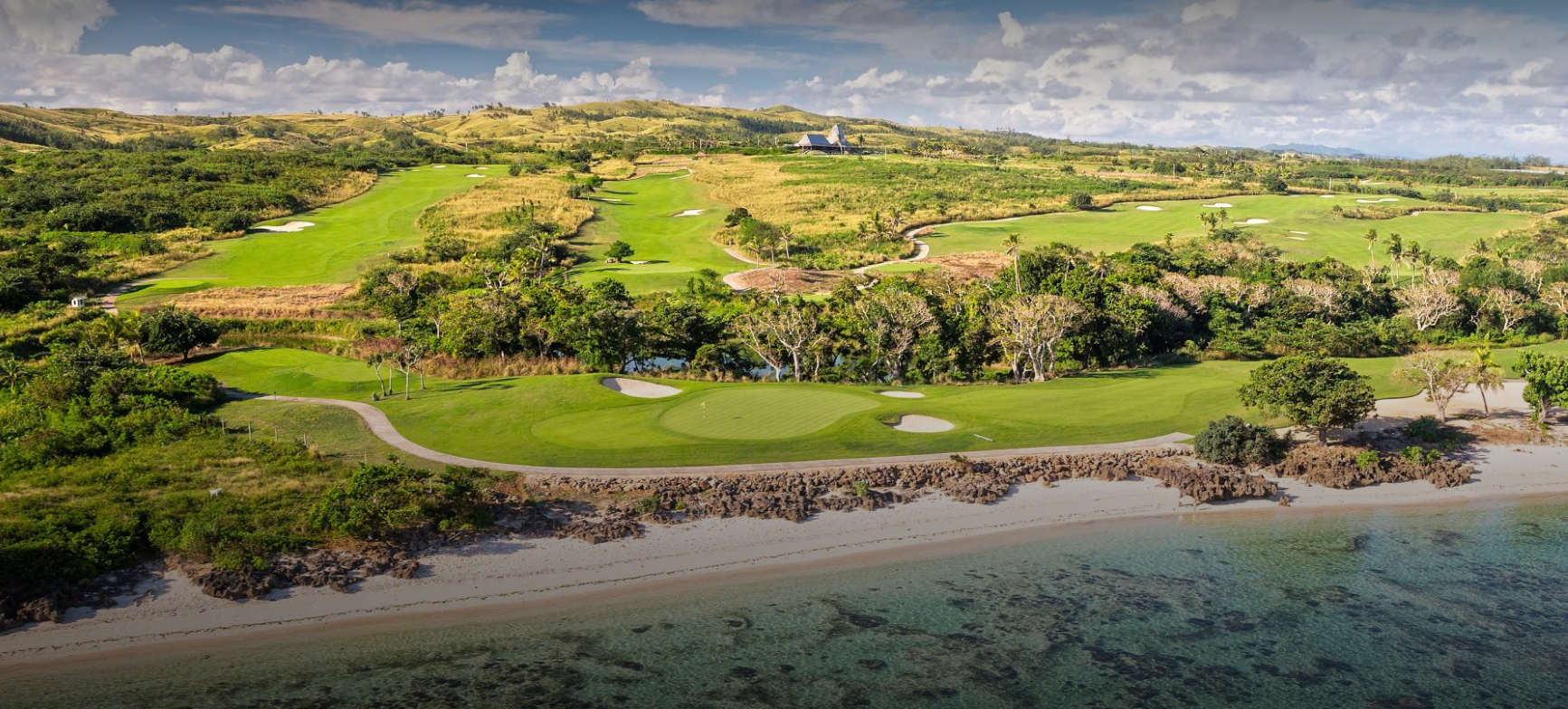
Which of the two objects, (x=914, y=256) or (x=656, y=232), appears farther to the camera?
(x=656, y=232)

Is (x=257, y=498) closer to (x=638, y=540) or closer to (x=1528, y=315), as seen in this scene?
(x=638, y=540)

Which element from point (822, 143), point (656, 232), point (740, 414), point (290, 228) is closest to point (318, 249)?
point (290, 228)

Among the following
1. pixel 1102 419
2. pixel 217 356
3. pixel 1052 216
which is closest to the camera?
pixel 1102 419

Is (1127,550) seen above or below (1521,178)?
below

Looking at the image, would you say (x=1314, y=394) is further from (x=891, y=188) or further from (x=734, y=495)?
(x=891, y=188)

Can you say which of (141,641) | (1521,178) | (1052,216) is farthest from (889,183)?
(1521,178)

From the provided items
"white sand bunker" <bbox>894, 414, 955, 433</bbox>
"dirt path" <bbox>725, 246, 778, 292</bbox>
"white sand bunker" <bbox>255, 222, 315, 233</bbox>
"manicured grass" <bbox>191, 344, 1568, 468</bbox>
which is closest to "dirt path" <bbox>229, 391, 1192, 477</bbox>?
"manicured grass" <bbox>191, 344, 1568, 468</bbox>

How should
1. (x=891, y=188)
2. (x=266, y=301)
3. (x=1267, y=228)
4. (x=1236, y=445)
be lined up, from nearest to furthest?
(x=1236, y=445) < (x=266, y=301) < (x=1267, y=228) < (x=891, y=188)
